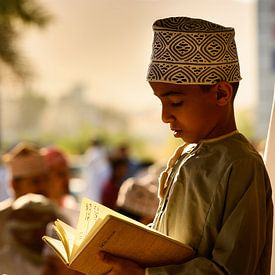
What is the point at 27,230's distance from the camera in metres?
6.23

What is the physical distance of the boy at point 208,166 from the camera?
294 cm

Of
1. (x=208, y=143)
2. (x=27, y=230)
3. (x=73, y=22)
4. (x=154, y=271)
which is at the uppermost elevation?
(x=208, y=143)

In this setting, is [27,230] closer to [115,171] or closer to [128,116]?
[115,171]

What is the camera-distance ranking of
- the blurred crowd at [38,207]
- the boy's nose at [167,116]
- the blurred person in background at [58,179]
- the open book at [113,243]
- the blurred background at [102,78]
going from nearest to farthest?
the open book at [113,243]
the boy's nose at [167,116]
the blurred crowd at [38,207]
the blurred person in background at [58,179]
the blurred background at [102,78]

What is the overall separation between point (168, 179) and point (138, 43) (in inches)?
1195

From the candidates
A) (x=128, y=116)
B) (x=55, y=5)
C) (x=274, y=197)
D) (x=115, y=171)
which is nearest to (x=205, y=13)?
(x=55, y=5)

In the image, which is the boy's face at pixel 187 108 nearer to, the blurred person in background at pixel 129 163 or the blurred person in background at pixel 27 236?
the blurred person in background at pixel 27 236

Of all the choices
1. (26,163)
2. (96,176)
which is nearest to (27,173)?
(26,163)

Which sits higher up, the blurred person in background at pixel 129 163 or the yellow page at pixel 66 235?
the yellow page at pixel 66 235

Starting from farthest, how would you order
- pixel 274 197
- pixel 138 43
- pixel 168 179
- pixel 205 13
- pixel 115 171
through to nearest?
pixel 138 43 → pixel 205 13 → pixel 115 171 → pixel 274 197 → pixel 168 179

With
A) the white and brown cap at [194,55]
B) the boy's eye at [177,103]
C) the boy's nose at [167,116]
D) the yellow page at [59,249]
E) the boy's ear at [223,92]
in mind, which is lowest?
the yellow page at [59,249]

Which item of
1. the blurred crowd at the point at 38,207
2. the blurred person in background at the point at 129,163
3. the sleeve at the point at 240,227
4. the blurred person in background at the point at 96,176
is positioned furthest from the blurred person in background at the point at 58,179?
the sleeve at the point at 240,227

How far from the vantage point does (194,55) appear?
304cm

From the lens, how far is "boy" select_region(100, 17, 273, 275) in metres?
2.94
